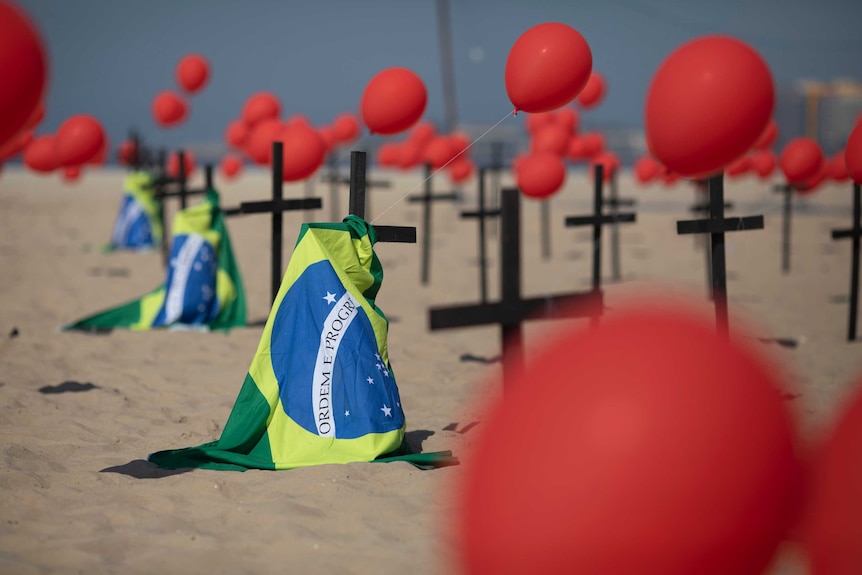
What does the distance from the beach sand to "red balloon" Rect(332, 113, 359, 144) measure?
2537 mm

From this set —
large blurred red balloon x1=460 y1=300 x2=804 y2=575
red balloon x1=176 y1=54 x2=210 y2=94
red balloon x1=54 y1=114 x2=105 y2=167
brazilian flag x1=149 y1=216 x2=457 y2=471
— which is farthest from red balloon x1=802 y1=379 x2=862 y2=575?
red balloon x1=176 y1=54 x2=210 y2=94

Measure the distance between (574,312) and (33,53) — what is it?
2.50 meters

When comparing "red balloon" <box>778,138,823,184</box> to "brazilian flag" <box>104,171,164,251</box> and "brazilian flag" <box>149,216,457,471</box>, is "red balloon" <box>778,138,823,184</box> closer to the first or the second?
"brazilian flag" <box>149,216,457,471</box>

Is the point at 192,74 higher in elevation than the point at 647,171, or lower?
higher

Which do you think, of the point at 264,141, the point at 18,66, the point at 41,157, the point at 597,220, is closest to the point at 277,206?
the point at 597,220

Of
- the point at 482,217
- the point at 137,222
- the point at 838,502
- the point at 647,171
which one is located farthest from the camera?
the point at 137,222

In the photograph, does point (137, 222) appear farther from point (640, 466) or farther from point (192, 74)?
point (640, 466)

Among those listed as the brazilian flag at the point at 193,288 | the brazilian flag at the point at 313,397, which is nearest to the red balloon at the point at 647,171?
the brazilian flag at the point at 193,288

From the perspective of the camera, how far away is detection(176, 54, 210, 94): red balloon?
14.8 meters

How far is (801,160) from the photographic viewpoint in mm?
11117

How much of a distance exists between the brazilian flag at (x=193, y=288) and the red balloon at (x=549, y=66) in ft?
15.7

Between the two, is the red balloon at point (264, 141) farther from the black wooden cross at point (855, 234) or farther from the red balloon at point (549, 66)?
the black wooden cross at point (855, 234)

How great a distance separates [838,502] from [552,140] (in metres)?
11.7

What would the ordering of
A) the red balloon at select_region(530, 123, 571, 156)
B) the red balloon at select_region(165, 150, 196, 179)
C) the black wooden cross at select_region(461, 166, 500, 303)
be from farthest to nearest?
the red balloon at select_region(530, 123, 571, 156), the red balloon at select_region(165, 150, 196, 179), the black wooden cross at select_region(461, 166, 500, 303)
